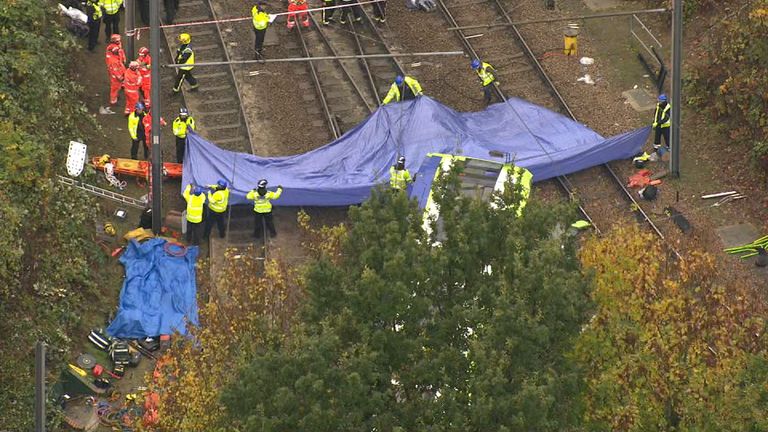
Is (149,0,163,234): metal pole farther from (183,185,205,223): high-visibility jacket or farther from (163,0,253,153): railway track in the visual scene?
(163,0,253,153): railway track

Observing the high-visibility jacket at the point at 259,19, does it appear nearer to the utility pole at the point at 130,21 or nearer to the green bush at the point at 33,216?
the utility pole at the point at 130,21

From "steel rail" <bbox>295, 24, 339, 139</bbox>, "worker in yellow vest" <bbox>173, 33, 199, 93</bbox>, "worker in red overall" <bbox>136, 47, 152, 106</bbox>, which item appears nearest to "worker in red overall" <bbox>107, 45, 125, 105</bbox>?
"worker in red overall" <bbox>136, 47, 152, 106</bbox>

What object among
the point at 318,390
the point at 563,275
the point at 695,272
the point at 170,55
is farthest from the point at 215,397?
the point at 170,55

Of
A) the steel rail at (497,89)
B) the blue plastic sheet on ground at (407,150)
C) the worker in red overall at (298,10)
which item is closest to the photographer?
the steel rail at (497,89)

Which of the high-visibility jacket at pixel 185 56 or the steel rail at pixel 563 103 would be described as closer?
the steel rail at pixel 563 103

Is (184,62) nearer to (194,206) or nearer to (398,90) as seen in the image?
(398,90)

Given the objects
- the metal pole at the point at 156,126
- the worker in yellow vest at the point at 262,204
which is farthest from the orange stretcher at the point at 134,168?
the worker in yellow vest at the point at 262,204

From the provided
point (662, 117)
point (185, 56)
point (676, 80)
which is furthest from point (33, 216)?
point (662, 117)
